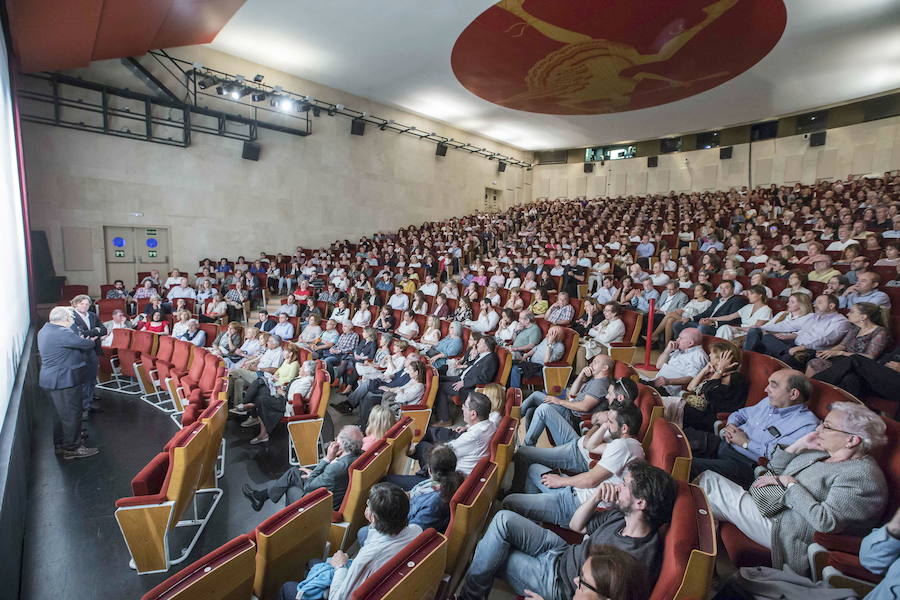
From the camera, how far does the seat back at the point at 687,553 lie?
1179 millimetres

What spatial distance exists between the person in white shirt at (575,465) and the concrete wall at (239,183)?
990 cm

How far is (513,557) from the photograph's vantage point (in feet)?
5.56

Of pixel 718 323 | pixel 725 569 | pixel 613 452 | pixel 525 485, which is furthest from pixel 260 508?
pixel 718 323

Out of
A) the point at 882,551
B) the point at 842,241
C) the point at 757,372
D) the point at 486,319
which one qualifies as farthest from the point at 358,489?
the point at 842,241

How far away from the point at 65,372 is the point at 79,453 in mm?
635

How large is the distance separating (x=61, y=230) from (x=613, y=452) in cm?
1051

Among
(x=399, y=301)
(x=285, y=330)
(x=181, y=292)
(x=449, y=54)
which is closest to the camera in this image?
(x=285, y=330)

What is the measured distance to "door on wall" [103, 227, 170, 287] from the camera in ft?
29.5

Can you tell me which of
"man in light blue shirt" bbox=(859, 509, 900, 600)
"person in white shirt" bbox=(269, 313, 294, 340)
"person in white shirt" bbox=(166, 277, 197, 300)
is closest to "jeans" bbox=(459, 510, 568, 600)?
"man in light blue shirt" bbox=(859, 509, 900, 600)

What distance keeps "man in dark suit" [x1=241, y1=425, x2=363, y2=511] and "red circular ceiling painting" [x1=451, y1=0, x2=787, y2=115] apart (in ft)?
26.4

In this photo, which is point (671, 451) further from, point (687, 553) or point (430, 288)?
point (430, 288)

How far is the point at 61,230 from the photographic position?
27.5ft

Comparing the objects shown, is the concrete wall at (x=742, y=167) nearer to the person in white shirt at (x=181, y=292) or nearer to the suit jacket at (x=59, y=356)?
the person in white shirt at (x=181, y=292)

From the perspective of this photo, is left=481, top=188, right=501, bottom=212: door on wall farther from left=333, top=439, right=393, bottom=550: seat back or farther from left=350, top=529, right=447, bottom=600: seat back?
left=350, top=529, right=447, bottom=600: seat back
